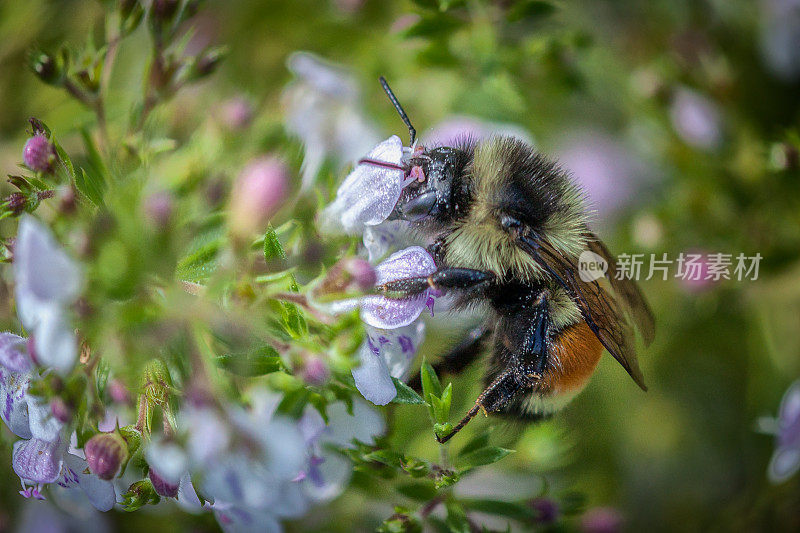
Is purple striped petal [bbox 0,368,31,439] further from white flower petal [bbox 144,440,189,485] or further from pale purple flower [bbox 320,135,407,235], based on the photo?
pale purple flower [bbox 320,135,407,235]

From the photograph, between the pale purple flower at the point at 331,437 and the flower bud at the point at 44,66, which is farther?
the flower bud at the point at 44,66

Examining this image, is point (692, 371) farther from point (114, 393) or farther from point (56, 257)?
point (56, 257)

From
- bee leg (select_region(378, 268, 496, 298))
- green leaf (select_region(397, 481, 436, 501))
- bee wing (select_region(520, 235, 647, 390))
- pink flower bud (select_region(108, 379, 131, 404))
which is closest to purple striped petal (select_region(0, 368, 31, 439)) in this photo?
pink flower bud (select_region(108, 379, 131, 404))

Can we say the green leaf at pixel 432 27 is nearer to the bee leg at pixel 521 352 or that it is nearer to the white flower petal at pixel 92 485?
the bee leg at pixel 521 352

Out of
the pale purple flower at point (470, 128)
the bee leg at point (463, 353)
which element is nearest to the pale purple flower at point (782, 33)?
the pale purple flower at point (470, 128)

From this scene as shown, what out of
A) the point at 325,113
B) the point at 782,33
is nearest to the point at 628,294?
the point at 325,113
